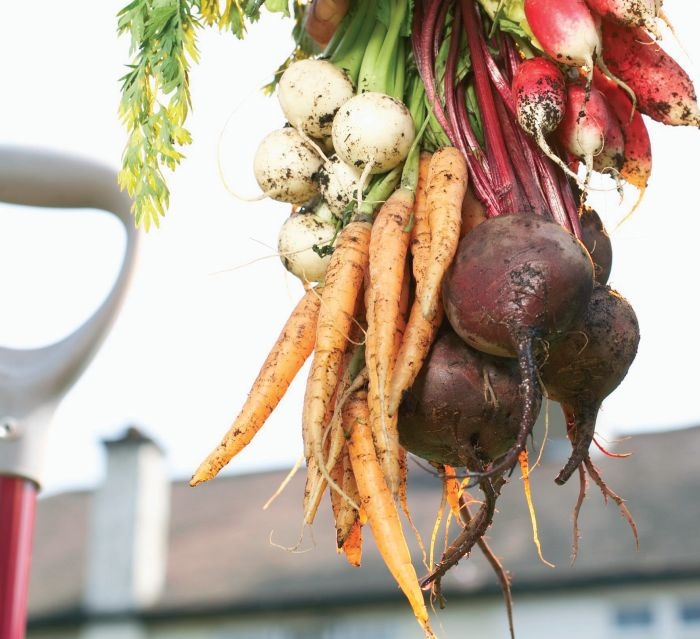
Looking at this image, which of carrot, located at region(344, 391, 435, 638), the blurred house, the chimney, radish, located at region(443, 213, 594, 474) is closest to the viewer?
radish, located at region(443, 213, 594, 474)

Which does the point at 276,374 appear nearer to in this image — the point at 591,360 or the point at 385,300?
the point at 385,300

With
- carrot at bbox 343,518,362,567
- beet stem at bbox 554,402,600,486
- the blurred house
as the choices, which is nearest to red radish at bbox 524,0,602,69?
beet stem at bbox 554,402,600,486

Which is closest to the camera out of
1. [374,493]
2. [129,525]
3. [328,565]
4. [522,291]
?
[522,291]

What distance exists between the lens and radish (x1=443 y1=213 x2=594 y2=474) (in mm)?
1452

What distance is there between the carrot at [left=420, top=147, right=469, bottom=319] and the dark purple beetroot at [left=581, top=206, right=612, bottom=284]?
0.70 ft

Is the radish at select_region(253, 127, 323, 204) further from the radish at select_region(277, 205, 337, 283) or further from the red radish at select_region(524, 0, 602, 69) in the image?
the red radish at select_region(524, 0, 602, 69)

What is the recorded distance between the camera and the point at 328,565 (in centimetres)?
1234

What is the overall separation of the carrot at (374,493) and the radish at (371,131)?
0.36 meters

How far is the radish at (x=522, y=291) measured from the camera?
1.45 meters

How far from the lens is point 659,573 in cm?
1118

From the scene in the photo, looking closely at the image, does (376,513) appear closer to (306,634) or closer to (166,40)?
(166,40)

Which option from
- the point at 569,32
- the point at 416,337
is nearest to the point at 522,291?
the point at 416,337

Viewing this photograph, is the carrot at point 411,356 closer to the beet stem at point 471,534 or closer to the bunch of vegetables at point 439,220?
the bunch of vegetables at point 439,220

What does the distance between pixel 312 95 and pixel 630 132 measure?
494mm
